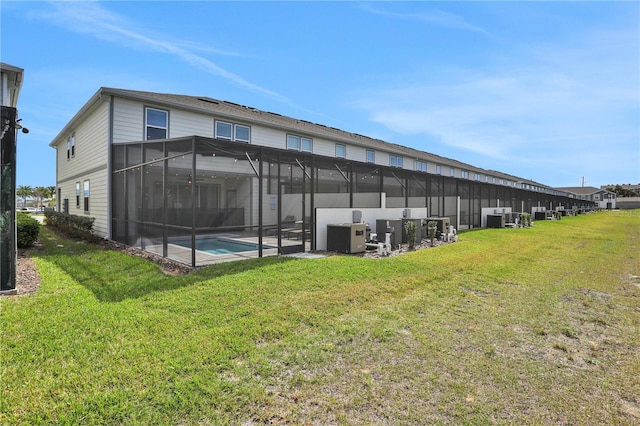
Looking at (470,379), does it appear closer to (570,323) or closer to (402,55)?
(570,323)

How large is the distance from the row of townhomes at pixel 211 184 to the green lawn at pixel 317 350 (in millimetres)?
2630

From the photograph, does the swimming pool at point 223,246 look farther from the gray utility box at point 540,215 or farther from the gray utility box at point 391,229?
the gray utility box at point 540,215

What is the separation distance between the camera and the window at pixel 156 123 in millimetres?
11547

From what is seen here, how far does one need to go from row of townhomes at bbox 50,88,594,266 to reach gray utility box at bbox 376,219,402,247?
395 millimetres

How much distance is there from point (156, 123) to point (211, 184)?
286cm

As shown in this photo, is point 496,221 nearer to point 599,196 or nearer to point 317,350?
point 317,350

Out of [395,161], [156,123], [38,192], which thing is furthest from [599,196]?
[38,192]

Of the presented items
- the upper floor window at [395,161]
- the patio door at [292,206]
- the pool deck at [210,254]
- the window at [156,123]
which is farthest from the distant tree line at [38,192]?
the patio door at [292,206]

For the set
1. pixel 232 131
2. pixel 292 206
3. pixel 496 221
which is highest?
→ pixel 232 131

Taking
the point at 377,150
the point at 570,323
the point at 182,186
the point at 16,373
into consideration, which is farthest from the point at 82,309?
the point at 377,150

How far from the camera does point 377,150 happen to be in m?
21.2

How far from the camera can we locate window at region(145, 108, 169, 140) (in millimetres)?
11547

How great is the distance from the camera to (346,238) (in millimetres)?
9383

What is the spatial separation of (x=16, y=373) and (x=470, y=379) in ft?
12.6
